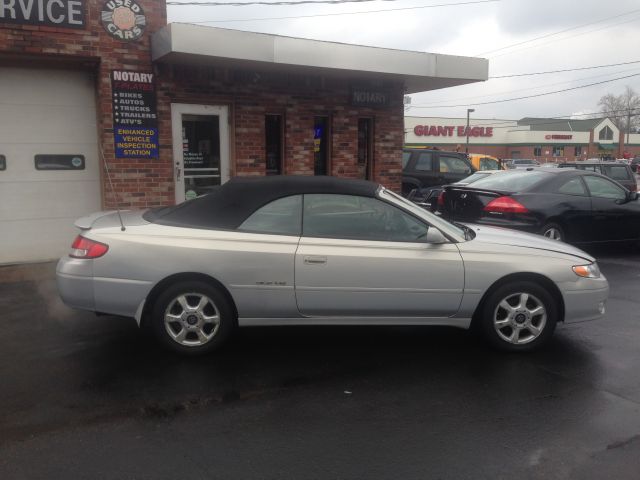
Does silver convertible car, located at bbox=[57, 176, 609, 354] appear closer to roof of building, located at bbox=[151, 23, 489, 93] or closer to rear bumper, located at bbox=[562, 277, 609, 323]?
rear bumper, located at bbox=[562, 277, 609, 323]

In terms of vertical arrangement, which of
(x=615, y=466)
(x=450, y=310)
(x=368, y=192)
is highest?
(x=368, y=192)

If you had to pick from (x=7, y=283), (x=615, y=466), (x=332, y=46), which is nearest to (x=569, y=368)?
(x=615, y=466)

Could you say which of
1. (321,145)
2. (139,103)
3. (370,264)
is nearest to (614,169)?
(321,145)

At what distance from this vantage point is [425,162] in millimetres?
14383

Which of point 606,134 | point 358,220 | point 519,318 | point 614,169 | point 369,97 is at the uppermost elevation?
point 606,134

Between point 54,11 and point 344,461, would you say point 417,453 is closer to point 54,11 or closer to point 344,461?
point 344,461

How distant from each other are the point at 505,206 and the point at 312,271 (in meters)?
4.76

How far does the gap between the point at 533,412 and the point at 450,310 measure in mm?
1146

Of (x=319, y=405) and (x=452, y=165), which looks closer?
(x=319, y=405)

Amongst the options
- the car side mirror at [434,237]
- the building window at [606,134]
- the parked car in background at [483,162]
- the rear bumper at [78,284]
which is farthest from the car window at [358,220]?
the building window at [606,134]

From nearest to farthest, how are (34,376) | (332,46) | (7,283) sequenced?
(34,376) < (7,283) < (332,46)

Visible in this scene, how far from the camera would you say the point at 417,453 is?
3230 mm

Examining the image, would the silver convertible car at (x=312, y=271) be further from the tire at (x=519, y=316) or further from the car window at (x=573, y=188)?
the car window at (x=573, y=188)

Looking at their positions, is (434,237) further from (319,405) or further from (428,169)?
(428,169)
